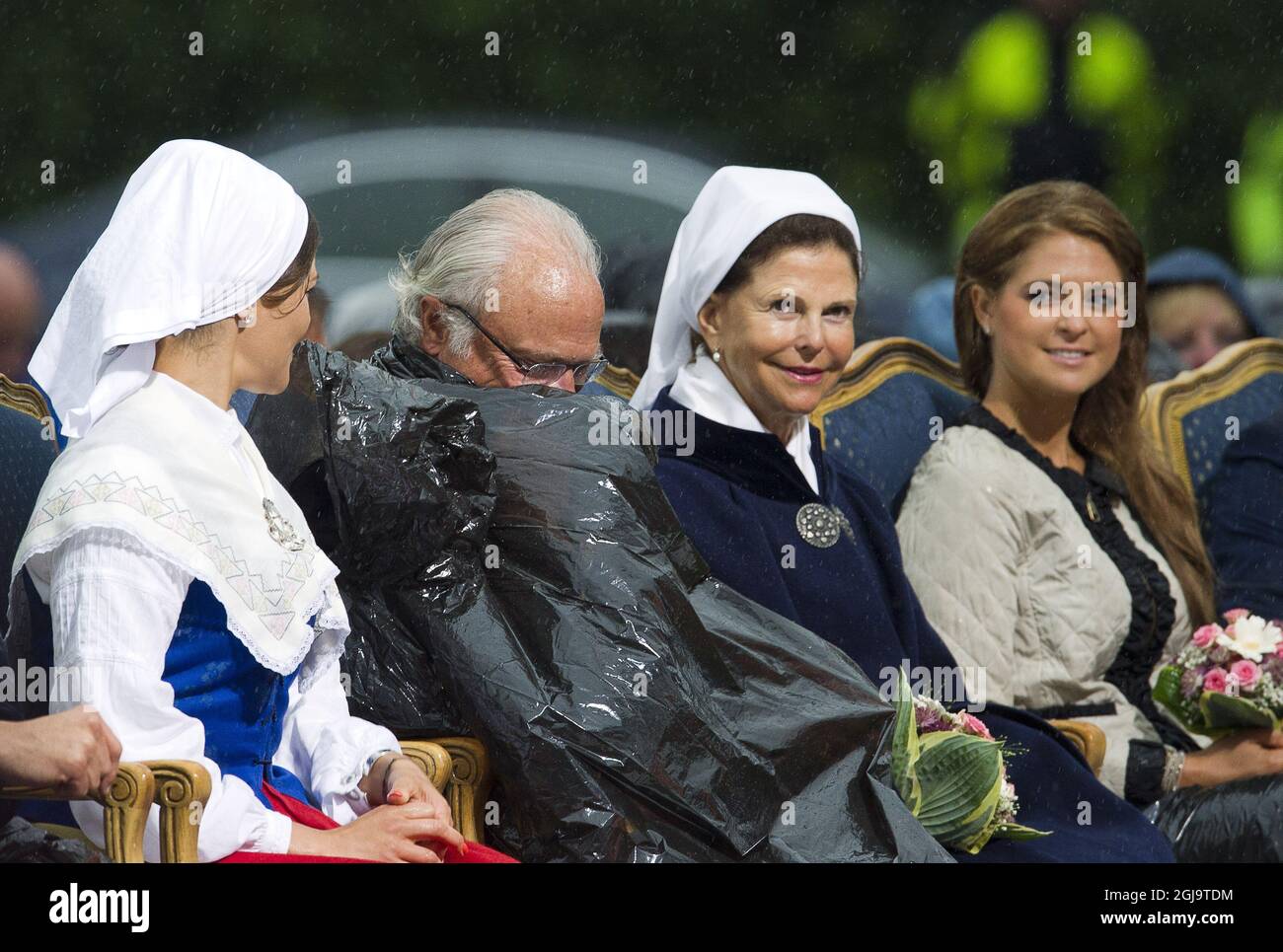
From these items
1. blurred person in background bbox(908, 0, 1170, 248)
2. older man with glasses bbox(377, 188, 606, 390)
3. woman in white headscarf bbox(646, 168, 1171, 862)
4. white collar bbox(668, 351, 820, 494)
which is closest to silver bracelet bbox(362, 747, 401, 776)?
older man with glasses bbox(377, 188, 606, 390)

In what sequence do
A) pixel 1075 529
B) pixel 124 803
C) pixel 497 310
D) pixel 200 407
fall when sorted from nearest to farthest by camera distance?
pixel 124 803
pixel 200 407
pixel 497 310
pixel 1075 529

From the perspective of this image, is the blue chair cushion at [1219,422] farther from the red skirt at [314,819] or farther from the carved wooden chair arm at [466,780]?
the red skirt at [314,819]

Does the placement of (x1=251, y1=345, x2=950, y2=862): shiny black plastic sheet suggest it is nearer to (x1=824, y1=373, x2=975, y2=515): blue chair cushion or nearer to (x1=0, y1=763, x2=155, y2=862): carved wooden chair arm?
(x1=0, y1=763, x2=155, y2=862): carved wooden chair arm

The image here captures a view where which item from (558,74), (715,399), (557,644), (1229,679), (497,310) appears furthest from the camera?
(558,74)

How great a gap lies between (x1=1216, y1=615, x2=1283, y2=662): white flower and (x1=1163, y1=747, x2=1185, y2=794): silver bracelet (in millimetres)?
270

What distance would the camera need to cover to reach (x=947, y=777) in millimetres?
3748

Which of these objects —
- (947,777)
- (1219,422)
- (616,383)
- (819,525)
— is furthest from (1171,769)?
(616,383)

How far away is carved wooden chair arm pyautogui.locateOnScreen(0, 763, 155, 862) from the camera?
8.98ft

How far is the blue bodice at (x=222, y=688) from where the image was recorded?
2.92m

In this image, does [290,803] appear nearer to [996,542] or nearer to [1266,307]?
[996,542]

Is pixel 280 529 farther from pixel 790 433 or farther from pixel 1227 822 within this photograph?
pixel 1227 822

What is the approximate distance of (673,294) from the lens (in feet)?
13.7

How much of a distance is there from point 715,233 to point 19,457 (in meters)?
1.49
